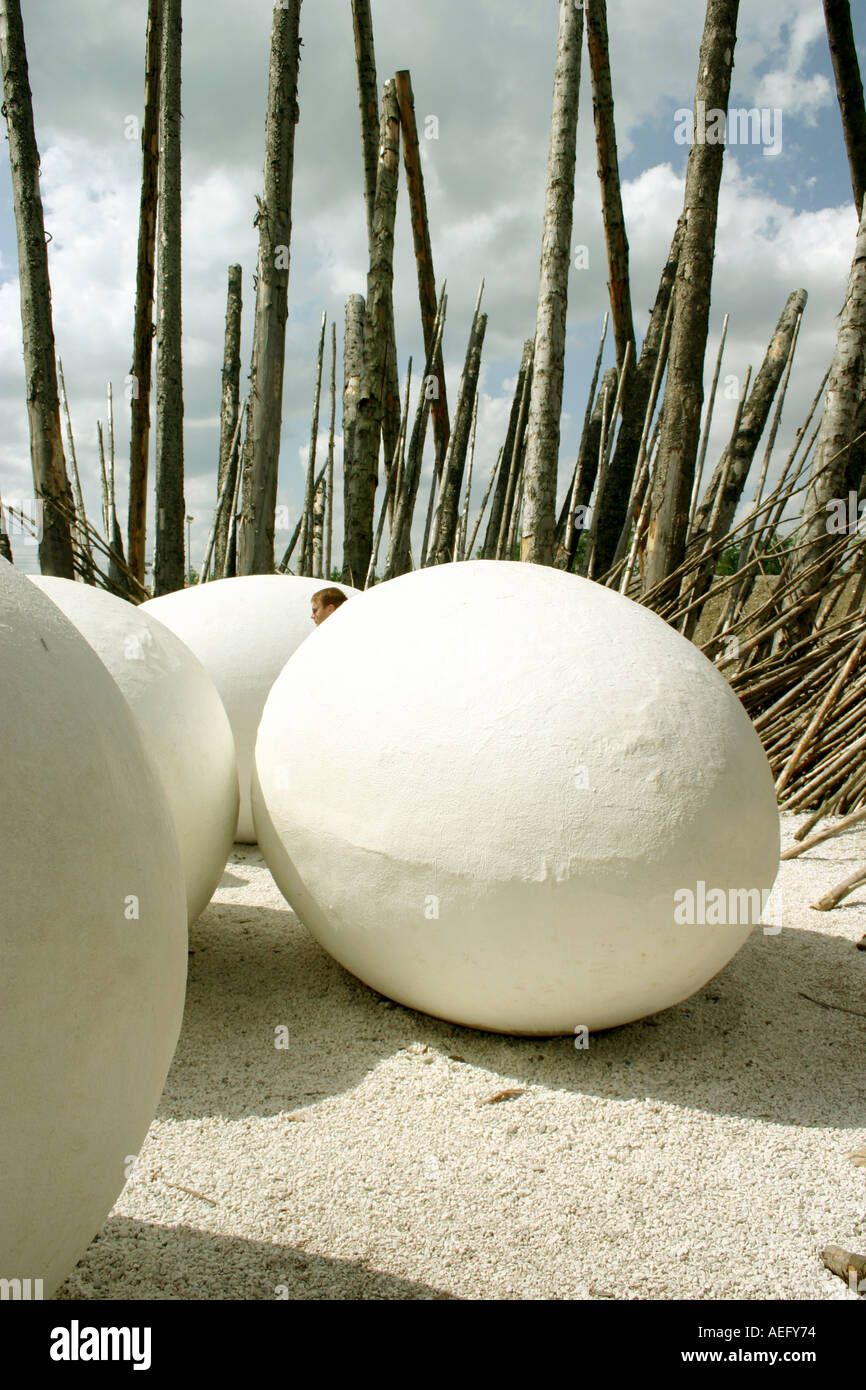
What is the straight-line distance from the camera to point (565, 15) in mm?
6066

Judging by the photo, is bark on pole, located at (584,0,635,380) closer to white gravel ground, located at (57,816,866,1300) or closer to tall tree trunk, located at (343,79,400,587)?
tall tree trunk, located at (343,79,400,587)

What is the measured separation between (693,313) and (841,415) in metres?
1.01

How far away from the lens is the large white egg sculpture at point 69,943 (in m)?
1.16

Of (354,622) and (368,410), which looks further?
(368,410)

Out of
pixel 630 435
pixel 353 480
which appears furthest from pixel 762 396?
pixel 353 480

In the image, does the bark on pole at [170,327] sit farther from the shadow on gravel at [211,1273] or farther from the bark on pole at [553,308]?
the shadow on gravel at [211,1273]

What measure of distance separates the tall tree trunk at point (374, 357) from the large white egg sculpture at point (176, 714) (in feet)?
13.9

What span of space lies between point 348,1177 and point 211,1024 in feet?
2.72

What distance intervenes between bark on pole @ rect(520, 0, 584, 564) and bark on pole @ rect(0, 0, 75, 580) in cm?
320

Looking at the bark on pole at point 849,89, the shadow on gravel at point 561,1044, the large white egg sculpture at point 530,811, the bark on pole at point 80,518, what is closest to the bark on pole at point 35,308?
the bark on pole at point 80,518

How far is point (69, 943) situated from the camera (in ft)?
3.96

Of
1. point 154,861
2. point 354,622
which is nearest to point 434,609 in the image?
point 354,622

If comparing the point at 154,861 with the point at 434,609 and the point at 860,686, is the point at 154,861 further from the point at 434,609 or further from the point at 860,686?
the point at 860,686

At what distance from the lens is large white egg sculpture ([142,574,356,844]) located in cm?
437
